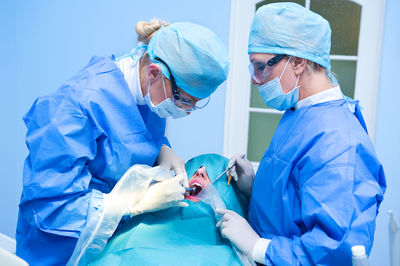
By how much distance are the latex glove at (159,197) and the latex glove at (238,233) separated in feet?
0.62

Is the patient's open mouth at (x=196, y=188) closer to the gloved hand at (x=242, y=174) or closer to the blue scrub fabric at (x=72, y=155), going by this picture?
the gloved hand at (x=242, y=174)

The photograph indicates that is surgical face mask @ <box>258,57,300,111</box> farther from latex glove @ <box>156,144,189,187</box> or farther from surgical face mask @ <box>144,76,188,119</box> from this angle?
latex glove @ <box>156,144,189,187</box>

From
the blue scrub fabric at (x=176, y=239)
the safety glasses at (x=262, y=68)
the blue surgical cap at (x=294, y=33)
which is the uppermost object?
the blue surgical cap at (x=294, y=33)

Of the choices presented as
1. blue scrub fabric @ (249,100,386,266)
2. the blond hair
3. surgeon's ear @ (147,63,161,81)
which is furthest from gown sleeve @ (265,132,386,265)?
the blond hair

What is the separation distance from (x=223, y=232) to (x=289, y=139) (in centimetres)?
39

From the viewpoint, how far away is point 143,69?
1.28 m

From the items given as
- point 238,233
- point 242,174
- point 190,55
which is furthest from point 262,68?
point 238,233

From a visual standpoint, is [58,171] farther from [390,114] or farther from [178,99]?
[390,114]

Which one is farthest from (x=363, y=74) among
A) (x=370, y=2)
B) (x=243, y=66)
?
(x=243, y=66)

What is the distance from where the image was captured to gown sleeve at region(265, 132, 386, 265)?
0.97 meters

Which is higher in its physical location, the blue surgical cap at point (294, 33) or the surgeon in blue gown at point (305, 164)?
the blue surgical cap at point (294, 33)

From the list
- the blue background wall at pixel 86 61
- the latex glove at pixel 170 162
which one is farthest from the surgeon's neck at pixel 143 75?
the blue background wall at pixel 86 61

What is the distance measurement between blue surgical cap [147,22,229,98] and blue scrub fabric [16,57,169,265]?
192mm

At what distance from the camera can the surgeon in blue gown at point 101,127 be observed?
106 centimetres
